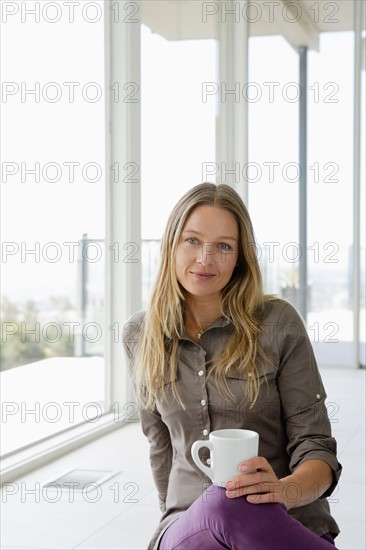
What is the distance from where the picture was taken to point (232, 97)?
244 inches

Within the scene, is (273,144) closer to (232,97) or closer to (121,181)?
(232,97)

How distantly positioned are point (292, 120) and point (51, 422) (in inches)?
139

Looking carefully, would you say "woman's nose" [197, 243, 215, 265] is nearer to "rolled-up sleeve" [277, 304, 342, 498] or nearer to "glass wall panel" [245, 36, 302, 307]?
"rolled-up sleeve" [277, 304, 342, 498]

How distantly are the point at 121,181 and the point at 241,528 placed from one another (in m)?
3.11

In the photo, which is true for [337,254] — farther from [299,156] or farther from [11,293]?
[11,293]

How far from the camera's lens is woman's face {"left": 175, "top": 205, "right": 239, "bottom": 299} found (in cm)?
165

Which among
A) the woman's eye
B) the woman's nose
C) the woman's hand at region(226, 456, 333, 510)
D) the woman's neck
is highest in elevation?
the woman's eye

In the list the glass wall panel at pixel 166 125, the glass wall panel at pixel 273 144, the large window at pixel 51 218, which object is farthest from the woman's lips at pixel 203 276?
the glass wall panel at pixel 273 144

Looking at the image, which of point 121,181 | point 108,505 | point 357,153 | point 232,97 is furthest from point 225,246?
point 357,153

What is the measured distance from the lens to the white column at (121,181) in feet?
13.9

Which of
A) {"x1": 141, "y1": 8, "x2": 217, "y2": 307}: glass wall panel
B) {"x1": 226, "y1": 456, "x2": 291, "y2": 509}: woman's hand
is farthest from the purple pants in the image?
{"x1": 141, "y1": 8, "x2": 217, "y2": 307}: glass wall panel

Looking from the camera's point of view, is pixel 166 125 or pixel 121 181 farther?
pixel 166 125


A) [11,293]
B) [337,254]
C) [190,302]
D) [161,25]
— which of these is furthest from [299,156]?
[190,302]

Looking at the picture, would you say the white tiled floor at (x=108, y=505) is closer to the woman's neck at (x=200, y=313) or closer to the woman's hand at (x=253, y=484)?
the woman's neck at (x=200, y=313)
